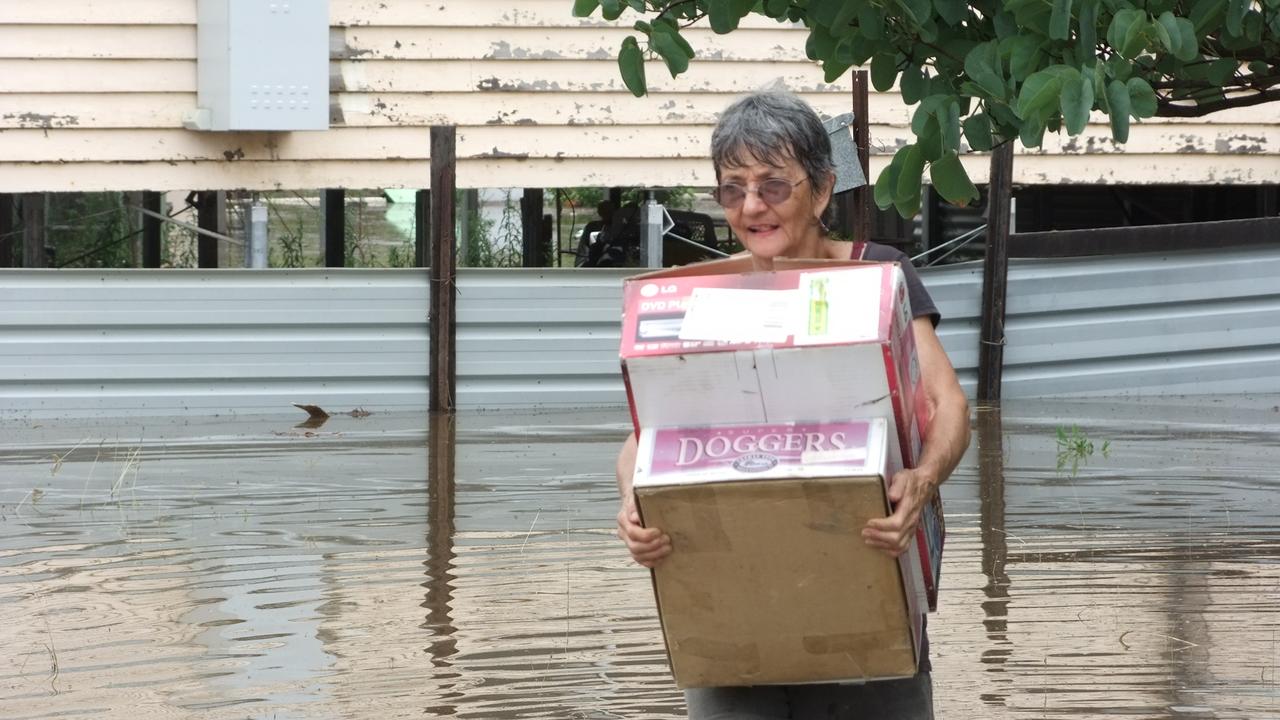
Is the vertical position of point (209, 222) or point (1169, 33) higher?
point (1169, 33)

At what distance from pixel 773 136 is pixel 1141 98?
776 millimetres

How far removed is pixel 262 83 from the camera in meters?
11.5

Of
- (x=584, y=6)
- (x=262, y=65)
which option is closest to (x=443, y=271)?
(x=262, y=65)

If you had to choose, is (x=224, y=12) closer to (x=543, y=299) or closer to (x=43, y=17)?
(x=43, y=17)

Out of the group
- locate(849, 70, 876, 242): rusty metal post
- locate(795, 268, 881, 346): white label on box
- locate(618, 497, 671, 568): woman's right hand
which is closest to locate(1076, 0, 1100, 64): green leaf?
locate(795, 268, 881, 346): white label on box

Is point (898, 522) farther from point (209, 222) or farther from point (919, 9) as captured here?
point (209, 222)

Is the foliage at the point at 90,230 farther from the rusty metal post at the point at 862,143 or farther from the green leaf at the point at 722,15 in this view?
the green leaf at the point at 722,15

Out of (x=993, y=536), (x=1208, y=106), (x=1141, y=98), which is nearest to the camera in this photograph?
(x=1141, y=98)

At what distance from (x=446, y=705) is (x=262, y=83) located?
22.6 feet

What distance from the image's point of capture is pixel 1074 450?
10.2 meters

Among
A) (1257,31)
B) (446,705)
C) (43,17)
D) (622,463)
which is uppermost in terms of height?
(43,17)

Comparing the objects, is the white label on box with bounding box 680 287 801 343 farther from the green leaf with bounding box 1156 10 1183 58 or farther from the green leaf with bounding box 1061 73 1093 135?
the green leaf with bounding box 1156 10 1183 58

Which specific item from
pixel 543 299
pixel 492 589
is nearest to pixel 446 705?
pixel 492 589

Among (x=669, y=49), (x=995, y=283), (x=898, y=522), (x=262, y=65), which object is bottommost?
(x=898, y=522)
